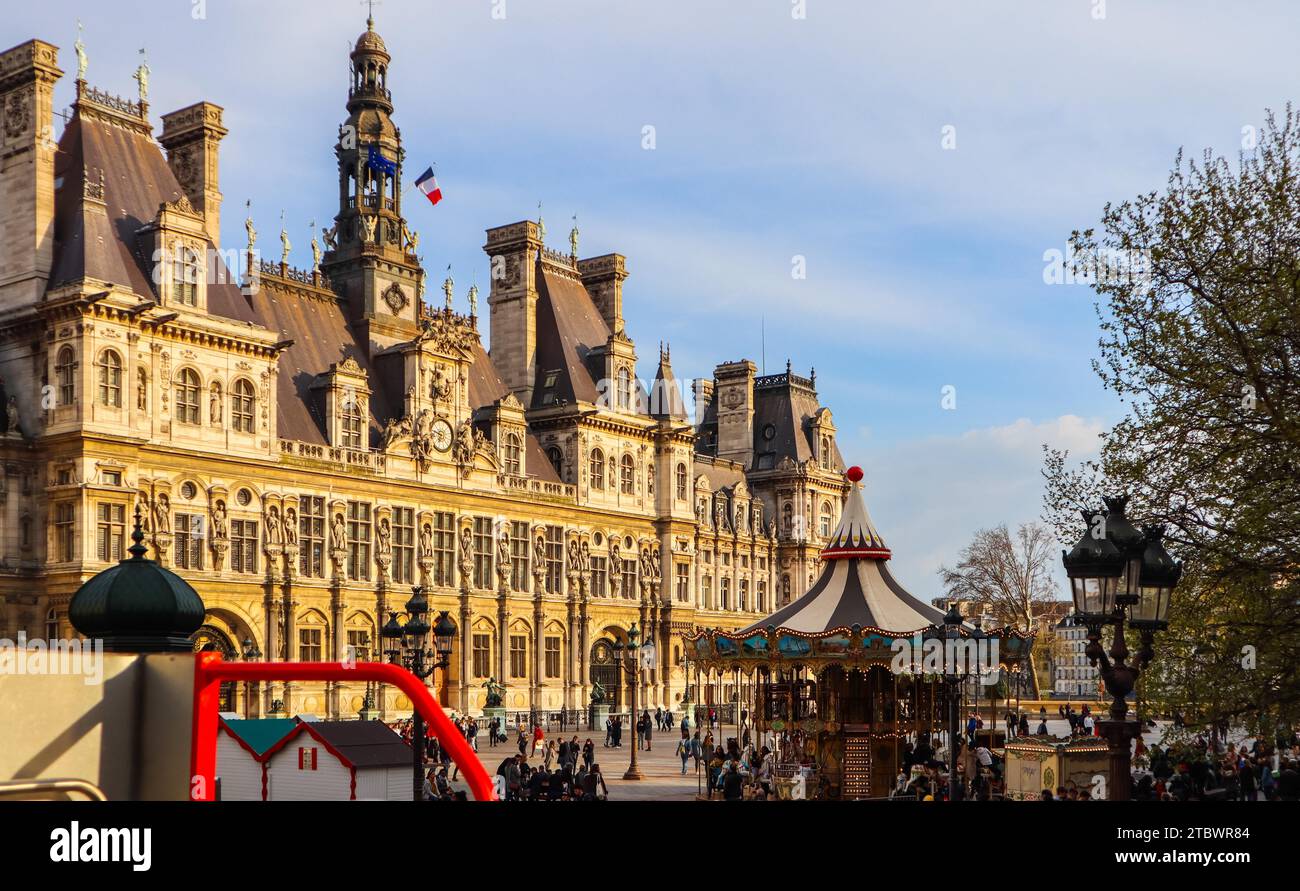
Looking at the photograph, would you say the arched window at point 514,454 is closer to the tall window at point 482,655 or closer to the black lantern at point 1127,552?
the tall window at point 482,655

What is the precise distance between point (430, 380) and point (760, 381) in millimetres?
35354

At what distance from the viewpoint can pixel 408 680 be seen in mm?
5141

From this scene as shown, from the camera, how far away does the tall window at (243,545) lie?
4975 centimetres

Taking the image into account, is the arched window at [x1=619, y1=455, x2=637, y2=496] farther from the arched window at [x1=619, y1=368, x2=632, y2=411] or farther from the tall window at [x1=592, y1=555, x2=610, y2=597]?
the tall window at [x1=592, y1=555, x2=610, y2=597]

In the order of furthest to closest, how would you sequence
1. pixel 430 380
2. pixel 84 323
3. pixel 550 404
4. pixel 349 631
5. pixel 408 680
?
pixel 550 404 → pixel 430 380 → pixel 349 631 → pixel 84 323 → pixel 408 680

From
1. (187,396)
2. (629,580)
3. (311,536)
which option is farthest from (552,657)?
(187,396)

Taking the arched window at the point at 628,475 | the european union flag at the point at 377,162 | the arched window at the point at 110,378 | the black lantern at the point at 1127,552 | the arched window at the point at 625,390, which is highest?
the european union flag at the point at 377,162

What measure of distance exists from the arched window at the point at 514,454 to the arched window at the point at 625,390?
314 inches

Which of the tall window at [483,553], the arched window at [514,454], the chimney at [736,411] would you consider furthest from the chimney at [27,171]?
the chimney at [736,411]

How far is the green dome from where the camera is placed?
6.61m

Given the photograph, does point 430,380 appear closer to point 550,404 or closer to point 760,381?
point 550,404

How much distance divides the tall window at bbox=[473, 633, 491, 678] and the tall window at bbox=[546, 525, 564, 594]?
476 centimetres

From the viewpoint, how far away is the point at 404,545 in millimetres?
56906
